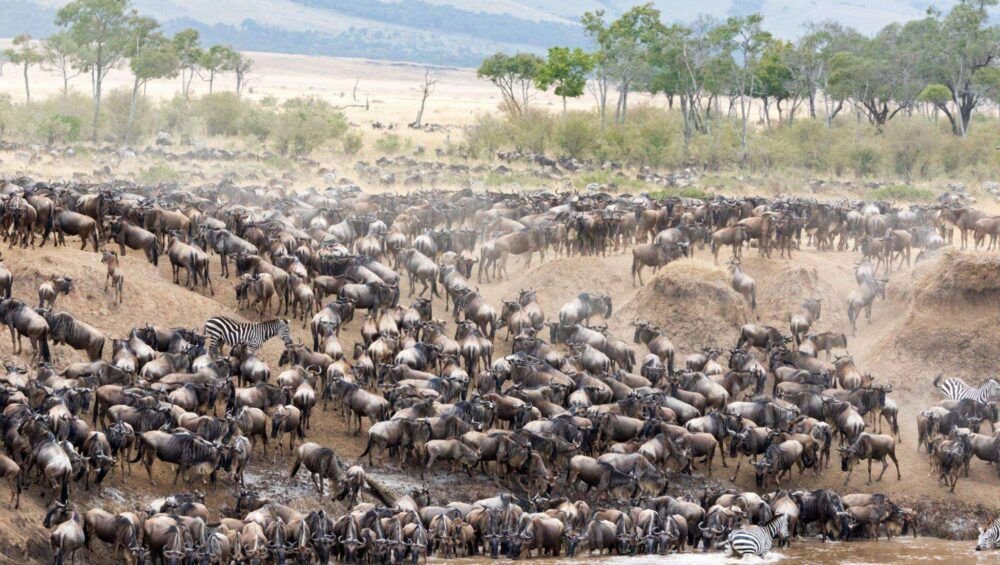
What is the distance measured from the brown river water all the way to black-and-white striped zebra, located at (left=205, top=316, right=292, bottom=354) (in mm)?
7421

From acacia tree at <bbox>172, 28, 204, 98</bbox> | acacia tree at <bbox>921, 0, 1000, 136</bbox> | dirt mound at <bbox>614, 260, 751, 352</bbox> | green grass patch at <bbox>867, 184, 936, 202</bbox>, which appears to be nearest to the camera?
dirt mound at <bbox>614, 260, 751, 352</bbox>

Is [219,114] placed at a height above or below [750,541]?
below

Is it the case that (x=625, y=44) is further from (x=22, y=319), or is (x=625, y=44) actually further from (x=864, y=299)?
(x=22, y=319)

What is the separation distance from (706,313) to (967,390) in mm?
5103

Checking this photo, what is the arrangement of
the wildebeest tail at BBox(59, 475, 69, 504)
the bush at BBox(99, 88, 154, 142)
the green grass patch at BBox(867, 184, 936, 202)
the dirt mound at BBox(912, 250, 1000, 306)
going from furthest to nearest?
the bush at BBox(99, 88, 154, 142)
the green grass patch at BBox(867, 184, 936, 202)
the dirt mound at BBox(912, 250, 1000, 306)
the wildebeest tail at BBox(59, 475, 69, 504)

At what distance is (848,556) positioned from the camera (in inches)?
653

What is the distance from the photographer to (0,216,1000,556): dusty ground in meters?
18.5

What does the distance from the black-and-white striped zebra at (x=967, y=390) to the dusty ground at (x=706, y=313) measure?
43 centimetres

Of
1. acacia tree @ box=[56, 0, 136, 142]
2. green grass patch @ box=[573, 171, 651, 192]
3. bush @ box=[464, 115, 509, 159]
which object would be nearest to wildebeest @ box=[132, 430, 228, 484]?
green grass patch @ box=[573, 171, 651, 192]

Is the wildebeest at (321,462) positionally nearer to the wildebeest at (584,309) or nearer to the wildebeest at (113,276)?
the wildebeest at (113,276)

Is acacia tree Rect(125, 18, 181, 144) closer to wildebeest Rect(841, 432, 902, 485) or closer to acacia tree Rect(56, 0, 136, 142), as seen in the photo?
acacia tree Rect(56, 0, 136, 142)

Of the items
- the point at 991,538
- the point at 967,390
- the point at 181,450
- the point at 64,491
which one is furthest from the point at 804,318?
the point at 64,491

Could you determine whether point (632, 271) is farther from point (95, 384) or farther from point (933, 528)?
point (95, 384)

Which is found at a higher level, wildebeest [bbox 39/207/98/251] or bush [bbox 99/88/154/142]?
wildebeest [bbox 39/207/98/251]
